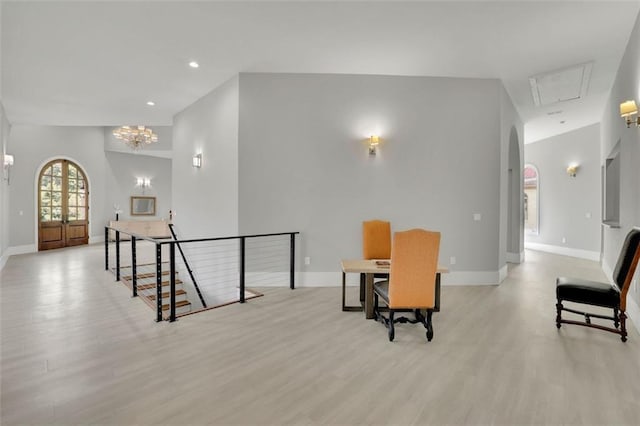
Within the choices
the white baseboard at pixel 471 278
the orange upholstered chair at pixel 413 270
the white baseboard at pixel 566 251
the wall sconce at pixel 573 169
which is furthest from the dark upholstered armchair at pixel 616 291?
the wall sconce at pixel 573 169

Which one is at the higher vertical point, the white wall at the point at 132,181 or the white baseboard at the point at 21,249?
the white wall at the point at 132,181

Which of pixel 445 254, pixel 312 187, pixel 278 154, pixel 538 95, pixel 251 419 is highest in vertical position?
pixel 538 95

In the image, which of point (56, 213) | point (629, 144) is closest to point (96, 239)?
point (56, 213)

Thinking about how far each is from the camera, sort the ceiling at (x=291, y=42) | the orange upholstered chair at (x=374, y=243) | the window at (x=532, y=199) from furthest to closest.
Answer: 1. the window at (x=532, y=199)
2. the orange upholstered chair at (x=374, y=243)
3. the ceiling at (x=291, y=42)

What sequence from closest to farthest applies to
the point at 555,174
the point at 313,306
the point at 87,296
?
the point at 313,306
the point at 87,296
the point at 555,174

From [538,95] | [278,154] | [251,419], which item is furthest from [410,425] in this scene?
[538,95]

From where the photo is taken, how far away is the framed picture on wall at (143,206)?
37.9 ft

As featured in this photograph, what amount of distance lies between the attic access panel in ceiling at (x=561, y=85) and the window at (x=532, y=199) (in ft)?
13.4

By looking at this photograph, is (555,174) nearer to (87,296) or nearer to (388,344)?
(388,344)

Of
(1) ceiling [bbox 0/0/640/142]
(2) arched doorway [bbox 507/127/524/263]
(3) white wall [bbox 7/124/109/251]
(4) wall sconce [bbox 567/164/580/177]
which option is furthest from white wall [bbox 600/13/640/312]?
(3) white wall [bbox 7/124/109/251]

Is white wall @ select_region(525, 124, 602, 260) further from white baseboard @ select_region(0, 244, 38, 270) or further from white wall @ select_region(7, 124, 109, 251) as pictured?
white baseboard @ select_region(0, 244, 38, 270)

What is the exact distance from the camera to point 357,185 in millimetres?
5051

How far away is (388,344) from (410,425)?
1097 millimetres

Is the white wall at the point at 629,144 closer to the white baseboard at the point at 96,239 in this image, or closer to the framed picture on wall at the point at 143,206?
the framed picture on wall at the point at 143,206
